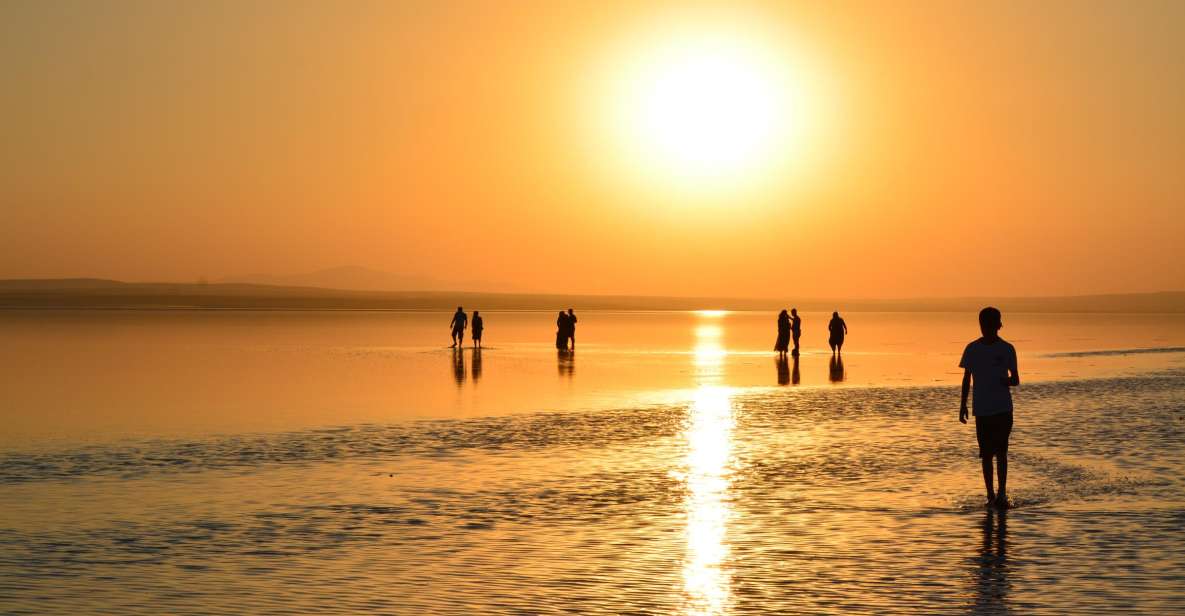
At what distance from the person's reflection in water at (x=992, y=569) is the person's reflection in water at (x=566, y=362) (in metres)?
23.9

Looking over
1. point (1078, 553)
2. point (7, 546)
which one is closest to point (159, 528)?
point (7, 546)

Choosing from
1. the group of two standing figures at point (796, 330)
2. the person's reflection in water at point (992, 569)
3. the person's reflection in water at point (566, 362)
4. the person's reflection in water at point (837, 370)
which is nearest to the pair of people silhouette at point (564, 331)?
the person's reflection in water at point (566, 362)

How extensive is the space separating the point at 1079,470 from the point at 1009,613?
7.93 meters

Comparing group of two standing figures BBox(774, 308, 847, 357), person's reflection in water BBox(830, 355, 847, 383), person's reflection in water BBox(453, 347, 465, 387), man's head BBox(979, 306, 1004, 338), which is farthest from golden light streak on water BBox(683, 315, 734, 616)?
group of two standing figures BBox(774, 308, 847, 357)

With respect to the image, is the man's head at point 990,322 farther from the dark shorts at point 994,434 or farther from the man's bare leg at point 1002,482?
the man's bare leg at point 1002,482

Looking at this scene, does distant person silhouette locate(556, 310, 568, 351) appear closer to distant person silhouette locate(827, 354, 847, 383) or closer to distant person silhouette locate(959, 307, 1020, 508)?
distant person silhouette locate(827, 354, 847, 383)

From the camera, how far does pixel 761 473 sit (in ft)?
50.7

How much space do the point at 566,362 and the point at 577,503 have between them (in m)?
30.4

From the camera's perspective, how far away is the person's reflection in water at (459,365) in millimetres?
32938

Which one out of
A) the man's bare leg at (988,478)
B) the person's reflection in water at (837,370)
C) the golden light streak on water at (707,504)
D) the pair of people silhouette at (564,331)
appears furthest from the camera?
the pair of people silhouette at (564,331)

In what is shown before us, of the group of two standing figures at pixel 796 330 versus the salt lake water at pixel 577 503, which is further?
the group of two standing figures at pixel 796 330

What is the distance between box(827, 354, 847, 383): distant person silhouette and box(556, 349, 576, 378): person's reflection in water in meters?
7.46

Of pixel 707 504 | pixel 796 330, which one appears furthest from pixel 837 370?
pixel 707 504

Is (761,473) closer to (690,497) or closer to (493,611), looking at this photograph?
(690,497)
